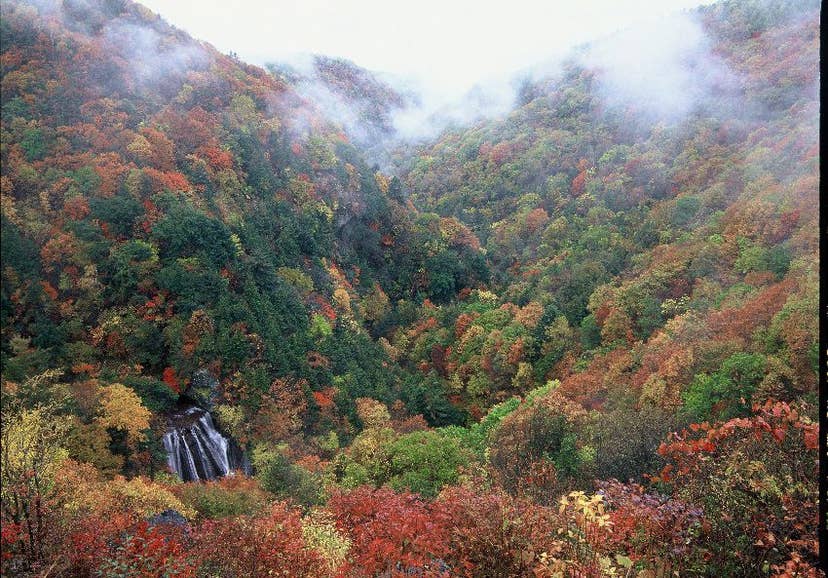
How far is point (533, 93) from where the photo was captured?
137m

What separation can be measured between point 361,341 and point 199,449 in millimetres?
20391

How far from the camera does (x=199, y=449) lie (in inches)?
1172

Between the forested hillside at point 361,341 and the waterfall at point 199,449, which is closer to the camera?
the forested hillside at point 361,341

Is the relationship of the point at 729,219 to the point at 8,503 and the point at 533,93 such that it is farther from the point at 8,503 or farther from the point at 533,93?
the point at 533,93

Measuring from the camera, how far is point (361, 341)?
4856 cm

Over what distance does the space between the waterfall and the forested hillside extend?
0.77 feet

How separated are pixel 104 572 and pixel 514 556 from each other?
25.9 ft

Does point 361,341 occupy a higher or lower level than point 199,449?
higher

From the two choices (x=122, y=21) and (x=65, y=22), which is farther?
(x=122, y=21)

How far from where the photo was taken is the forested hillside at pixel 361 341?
34.8 feet

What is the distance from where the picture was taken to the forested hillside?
34.8 feet

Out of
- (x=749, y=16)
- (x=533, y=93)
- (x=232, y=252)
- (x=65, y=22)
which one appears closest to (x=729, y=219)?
(x=232, y=252)

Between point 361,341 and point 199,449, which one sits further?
point 361,341

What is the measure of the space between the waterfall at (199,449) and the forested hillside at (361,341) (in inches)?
9.3
